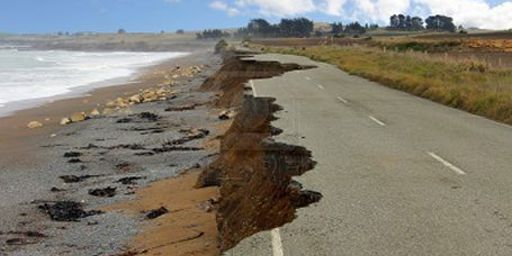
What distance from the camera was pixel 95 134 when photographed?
2167 cm

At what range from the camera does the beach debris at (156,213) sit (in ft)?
35.8

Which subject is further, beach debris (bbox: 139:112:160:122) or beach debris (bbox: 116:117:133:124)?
beach debris (bbox: 139:112:160:122)

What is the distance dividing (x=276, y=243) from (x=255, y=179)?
3.40m

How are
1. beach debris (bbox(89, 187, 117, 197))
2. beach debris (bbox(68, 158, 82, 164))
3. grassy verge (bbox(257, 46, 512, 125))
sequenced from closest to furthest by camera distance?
beach debris (bbox(89, 187, 117, 197)) → beach debris (bbox(68, 158, 82, 164)) → grassy verge (bbox(257, 46, 512, 125))

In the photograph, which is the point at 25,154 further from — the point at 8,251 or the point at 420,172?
the point at 420,172

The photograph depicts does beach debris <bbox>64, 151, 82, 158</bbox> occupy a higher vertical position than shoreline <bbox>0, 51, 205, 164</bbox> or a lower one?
higher

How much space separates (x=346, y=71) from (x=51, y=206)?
28855 mm

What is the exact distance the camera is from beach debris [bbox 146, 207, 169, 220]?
10906 millimetres

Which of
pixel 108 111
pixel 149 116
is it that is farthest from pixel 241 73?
pixel 149 116

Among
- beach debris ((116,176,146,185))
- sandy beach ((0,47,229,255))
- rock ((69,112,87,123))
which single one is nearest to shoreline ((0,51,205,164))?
sandy beach ((0,47,229,255))

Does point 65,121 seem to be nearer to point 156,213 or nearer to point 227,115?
point 227,115

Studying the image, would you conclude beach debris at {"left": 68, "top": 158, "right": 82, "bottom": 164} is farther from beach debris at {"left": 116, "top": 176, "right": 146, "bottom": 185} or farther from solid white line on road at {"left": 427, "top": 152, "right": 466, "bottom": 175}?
solid white line on road at {"left": 427, "top": 152, "right": 466, "bottom": 175}

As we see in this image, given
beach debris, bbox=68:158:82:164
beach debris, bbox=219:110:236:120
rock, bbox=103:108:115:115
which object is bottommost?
rock, bbox=103:108:115:115

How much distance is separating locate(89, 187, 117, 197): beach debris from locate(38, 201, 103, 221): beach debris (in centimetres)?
66
